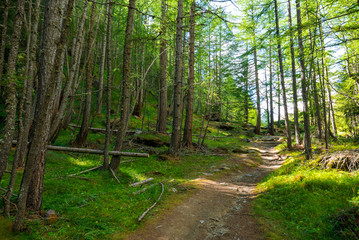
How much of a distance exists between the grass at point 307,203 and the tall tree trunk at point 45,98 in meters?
4.47

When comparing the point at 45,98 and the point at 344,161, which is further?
the point at 344,161

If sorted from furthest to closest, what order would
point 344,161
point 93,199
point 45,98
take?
point 344,161 < point 93,199 < point 45,98

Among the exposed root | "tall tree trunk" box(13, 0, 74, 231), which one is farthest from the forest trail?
the exposed root

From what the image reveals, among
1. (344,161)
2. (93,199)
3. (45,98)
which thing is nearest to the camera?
(45,98)

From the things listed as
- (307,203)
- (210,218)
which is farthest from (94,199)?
(307,203)

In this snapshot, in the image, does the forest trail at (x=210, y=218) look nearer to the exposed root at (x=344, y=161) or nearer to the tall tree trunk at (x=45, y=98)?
the tall tree trunk at (x=45, y=98)

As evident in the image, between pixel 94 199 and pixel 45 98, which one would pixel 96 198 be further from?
pixel 45 98

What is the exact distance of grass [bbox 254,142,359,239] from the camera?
3712 mm

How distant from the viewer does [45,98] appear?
10.3 feet

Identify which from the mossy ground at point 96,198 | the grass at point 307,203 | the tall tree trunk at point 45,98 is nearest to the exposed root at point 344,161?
the grass at point 307,203

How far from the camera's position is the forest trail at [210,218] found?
3840 millimetres

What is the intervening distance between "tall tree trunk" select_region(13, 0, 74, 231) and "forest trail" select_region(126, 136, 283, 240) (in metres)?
1.88

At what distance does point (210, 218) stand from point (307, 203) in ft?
7.92

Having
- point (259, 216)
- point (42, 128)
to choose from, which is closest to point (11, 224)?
point (42, 128)
